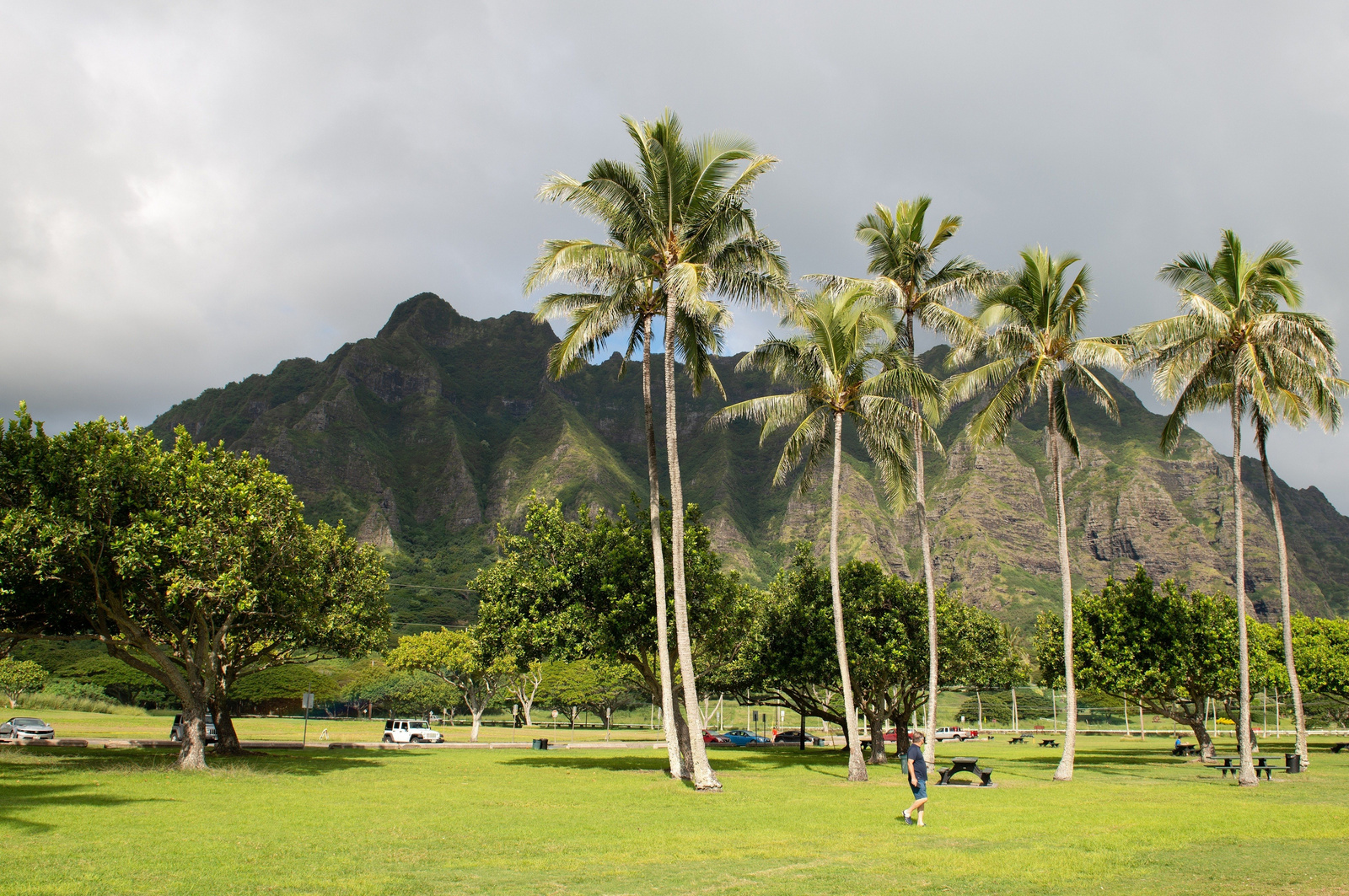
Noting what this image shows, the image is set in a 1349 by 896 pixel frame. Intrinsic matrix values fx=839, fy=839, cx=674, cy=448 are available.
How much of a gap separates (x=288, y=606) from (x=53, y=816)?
49.9 feet

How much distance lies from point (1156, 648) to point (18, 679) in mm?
81943

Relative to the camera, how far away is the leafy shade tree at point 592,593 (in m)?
28.7

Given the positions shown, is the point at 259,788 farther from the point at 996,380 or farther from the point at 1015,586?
the point at 1015,586

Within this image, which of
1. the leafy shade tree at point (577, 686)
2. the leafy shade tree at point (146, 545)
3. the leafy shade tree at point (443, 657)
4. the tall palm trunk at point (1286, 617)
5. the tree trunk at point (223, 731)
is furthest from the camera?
the leafy shade tree at point (577, 686)

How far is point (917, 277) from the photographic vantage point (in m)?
30.1

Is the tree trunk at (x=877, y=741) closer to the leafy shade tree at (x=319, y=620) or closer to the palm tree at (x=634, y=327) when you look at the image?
the palm tree at (x=634, y=327)

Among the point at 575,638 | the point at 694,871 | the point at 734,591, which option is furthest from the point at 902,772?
the point at 694,871

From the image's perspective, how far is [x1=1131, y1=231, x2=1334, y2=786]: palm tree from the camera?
2562cm

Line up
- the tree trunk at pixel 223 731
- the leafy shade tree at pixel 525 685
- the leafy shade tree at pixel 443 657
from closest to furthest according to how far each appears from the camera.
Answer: the tree trunk at pixel 223 731
the leafy shade tree at pixel 443 657
the leafy shade tree at pixel 525 685

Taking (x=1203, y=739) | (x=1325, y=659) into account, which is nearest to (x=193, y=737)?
(x=1203, y=739)

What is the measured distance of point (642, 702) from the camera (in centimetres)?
12425

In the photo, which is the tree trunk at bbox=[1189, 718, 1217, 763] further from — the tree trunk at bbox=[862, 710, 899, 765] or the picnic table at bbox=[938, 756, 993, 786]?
the picnic table at bbox=[938, 756, 993, 786]

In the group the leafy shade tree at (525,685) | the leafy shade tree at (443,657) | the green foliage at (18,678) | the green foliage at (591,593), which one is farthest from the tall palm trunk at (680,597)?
the green foliage at (18,678)

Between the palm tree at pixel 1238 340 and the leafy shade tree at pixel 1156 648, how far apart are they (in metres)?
6.04
